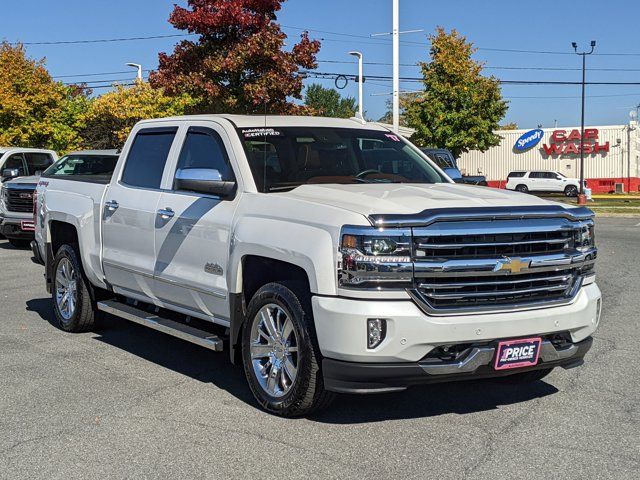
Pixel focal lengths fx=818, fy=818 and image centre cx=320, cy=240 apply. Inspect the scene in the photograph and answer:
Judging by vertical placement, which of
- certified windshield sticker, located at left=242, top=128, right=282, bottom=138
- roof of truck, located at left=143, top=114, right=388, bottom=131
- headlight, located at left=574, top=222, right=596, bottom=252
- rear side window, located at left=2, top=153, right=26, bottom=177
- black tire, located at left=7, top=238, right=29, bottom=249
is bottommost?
black tire, located at left=7, top=238, right=29, bottom=249

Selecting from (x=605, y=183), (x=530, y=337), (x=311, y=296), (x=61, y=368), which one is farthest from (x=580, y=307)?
(x=605, y=183)

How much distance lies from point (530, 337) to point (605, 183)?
2146 inches

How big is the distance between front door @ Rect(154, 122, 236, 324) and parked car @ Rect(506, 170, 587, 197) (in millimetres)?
46753

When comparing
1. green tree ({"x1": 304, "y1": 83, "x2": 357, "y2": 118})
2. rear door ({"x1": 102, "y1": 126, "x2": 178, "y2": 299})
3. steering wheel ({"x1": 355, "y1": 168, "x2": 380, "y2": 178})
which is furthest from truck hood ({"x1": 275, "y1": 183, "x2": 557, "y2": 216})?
green tree ({"x1": 304, "y1": 83, "x2": 357, "y2": 118})

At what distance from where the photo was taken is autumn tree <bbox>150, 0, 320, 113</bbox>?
1995 cm

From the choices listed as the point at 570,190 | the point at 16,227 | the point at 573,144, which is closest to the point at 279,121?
the point at 16,227

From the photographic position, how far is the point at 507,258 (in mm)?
4941

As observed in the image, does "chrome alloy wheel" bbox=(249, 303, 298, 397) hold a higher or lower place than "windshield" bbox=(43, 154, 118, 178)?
lower

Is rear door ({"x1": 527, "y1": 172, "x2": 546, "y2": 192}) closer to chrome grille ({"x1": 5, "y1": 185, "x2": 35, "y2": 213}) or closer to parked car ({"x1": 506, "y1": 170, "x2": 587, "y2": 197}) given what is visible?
parked car ({"x1": 506, "y1": 170, "x2": 587, "y2": 197})

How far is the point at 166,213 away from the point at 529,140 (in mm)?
55528

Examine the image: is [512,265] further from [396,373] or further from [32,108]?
[32,108]

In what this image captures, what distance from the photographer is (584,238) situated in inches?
212

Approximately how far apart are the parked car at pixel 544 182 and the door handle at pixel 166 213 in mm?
46835

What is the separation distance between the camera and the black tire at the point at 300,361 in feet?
16.4
